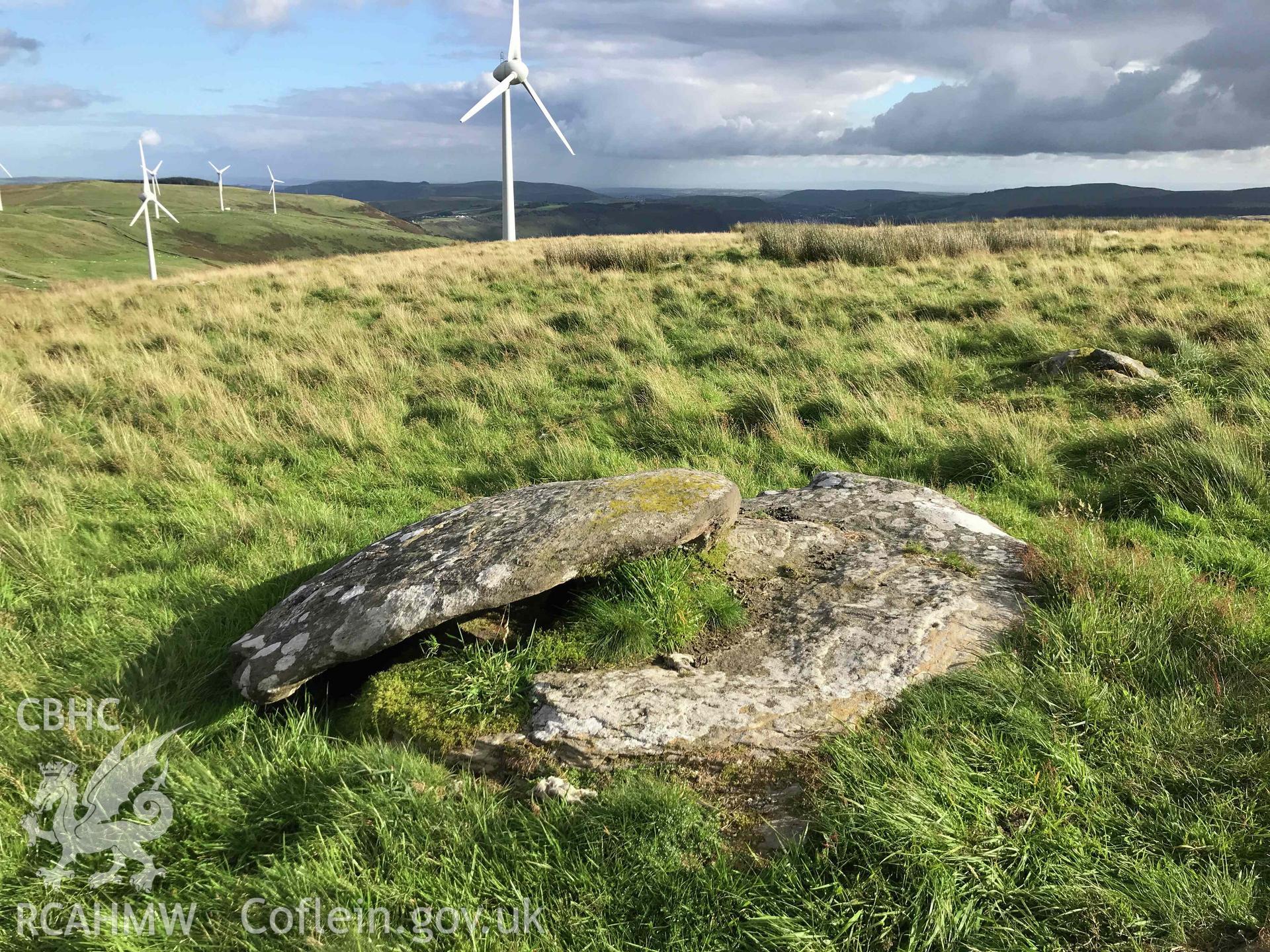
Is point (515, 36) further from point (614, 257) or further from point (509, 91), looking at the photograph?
point (614, 257)

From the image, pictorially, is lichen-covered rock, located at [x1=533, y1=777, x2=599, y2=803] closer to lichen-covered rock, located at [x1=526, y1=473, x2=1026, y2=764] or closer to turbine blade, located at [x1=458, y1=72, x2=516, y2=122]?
lichen-covered rock, located at [x1=526, y1=473, x2=1026, y2=764]

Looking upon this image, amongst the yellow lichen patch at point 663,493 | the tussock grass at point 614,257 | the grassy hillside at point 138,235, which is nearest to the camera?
the yellow lichen patch at point 663,493

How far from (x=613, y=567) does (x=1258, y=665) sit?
3174 mm

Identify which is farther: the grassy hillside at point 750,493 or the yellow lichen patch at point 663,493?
the yellow lichen patch at point 663,493

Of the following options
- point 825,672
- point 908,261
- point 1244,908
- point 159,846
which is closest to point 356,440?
point 159,846

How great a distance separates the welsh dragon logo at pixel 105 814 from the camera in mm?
2914

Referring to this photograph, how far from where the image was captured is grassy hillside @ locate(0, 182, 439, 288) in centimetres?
8862

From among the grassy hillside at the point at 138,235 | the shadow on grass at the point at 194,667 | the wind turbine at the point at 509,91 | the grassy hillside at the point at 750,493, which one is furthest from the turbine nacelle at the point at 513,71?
the grassy hillside at the point at 138,235

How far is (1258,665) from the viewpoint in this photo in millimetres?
3260

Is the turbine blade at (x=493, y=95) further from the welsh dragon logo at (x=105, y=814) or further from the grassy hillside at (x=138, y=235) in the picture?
the grassy hillside at (x=138, y=235)

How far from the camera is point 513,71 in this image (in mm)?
35281

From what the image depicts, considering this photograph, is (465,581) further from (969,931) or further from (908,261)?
(908,261)

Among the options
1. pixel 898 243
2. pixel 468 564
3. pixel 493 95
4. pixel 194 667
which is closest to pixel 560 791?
pixel 468 564

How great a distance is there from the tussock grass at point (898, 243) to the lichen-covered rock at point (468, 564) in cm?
1729
